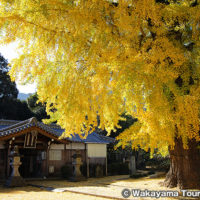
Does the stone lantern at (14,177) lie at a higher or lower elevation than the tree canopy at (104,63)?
lower

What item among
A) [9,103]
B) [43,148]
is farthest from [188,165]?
[9,103]

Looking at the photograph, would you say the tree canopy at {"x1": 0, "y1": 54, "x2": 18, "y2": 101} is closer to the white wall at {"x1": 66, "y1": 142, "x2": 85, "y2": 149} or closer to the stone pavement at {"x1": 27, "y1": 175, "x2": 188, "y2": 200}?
the white wall at {"x1": 66, "y1": 142, "x2": 85, "y2": 149}

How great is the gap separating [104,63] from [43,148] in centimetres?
1002

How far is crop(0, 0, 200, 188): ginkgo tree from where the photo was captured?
17.7ft

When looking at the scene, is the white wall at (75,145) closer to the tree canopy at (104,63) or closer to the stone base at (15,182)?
the stone base at (15,182)

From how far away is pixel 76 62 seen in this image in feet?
20.6

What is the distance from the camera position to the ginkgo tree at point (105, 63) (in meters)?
5.38

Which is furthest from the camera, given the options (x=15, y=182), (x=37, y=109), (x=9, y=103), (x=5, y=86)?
(x=5, y=86)

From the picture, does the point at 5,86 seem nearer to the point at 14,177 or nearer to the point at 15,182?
the point at 14,177

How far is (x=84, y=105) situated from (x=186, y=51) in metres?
4.08

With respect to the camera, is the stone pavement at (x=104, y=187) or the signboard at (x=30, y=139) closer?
the stone pavement at (x=104, y=187)

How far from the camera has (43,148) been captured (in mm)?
13906

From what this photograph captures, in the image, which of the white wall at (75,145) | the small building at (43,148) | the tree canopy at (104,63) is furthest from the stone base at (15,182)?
the tree canopy at (104,63)

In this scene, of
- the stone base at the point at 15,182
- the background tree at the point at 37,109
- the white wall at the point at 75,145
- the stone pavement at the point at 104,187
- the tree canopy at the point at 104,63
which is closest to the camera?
the tree canopy at the point at 104,63
